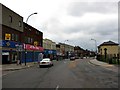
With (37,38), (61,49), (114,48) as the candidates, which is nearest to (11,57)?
(37,38)

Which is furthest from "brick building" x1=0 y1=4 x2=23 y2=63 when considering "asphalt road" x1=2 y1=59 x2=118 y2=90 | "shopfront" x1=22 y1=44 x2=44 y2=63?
"asphalt road" x1=2 y1=59 x2=118 y2=90

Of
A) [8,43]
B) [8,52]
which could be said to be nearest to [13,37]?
[8,43]

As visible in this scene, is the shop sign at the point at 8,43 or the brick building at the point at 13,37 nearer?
the shop sign at the point at 8,43

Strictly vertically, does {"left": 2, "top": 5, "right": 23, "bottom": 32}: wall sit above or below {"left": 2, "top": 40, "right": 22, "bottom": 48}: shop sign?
above

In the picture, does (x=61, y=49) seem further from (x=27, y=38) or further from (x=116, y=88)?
(x=116, y=88)

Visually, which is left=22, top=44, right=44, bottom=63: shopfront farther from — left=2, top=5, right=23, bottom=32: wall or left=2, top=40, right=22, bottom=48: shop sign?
left=2, top=40, right=22, bottom=48: shop sign

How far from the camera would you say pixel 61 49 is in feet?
478

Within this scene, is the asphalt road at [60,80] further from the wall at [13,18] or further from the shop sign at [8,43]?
the wall at [13,18]

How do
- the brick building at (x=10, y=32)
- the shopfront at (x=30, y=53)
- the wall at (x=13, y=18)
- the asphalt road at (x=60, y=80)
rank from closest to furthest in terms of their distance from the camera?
the asphalt road at (x=60, y=80)
the brick building at (x=10, y=32)
the wall at (x=13, y=18)
the shopfront at (x=30, y=53)

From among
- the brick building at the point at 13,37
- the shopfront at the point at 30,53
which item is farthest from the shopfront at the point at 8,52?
the shopfront at the point at 30,53

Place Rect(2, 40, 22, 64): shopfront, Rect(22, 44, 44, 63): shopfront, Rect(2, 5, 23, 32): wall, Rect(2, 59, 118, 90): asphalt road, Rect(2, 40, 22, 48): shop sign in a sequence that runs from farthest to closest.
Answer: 1. Rect(22, 44, 44, 63): shopfront
2. Rect(2, 5, 23, 32): wall
3. Rect(2, 40, 22, 64): shopfront
4. Rect(2, 40, 22, 48): shop sign
5. Rect(2, 59, 118, 90): asphalt road

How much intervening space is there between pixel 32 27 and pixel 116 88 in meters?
62.0

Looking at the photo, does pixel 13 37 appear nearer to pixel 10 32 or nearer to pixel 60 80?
pixel 10 32

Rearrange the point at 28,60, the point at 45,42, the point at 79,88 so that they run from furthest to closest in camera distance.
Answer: the point at 45,42
the point at 28,60
the point at 79,88
